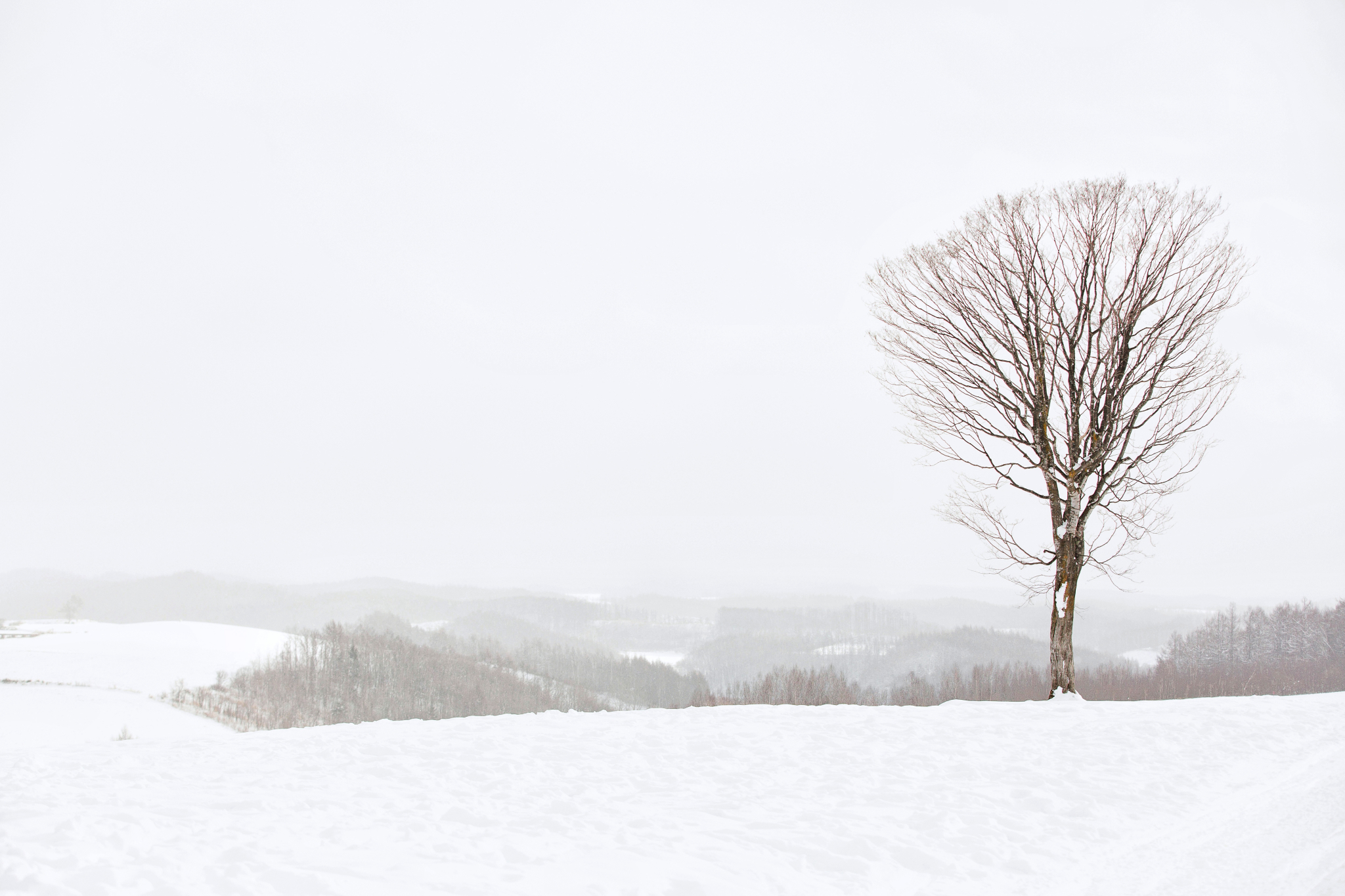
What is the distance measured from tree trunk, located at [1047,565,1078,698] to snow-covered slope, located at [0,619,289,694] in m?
72.3

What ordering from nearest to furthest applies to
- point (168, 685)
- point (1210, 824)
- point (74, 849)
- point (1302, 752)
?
1. point (74, 849)
2. point (1210, 824)
3. point (1302, 752)
4. point (168, 685)

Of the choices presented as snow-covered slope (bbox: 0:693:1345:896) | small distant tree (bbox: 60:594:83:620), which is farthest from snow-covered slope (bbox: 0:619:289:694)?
snow-covered slope (bbox: 0:693:1345:896)

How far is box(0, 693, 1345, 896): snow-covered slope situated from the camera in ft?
12.5

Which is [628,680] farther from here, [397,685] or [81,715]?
[81,715]

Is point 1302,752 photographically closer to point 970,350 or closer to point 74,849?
point 970,350

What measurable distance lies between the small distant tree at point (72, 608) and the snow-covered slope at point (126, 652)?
843 cm

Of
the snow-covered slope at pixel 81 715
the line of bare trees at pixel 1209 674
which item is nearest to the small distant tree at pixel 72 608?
the snow-covered slope at pixel 81 715

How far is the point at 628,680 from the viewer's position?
129875 mm

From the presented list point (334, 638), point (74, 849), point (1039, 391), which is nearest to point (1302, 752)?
point (1039, 391)

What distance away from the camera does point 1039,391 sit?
11953mm

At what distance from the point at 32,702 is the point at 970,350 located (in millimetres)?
61710

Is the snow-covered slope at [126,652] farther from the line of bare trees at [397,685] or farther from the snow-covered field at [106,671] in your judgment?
the line of bare trees at [397,685]

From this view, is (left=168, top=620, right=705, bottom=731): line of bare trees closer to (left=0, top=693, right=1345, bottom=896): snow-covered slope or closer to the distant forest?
the distant forest

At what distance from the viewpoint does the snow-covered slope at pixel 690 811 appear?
3.82 m
